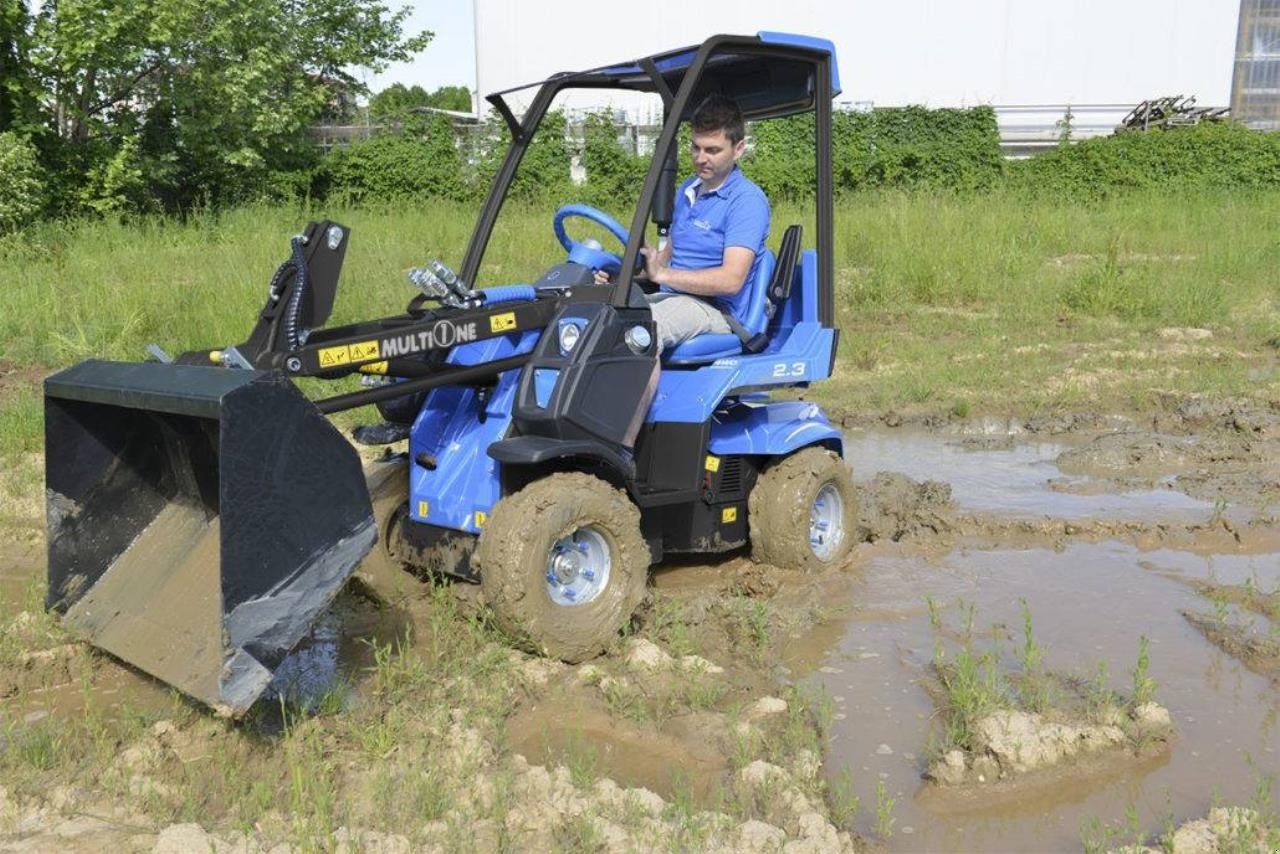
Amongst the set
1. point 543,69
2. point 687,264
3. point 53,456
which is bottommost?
point 53,456

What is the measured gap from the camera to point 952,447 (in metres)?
8.46

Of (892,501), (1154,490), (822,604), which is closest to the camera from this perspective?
(822,604)

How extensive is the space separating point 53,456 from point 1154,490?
226 inches

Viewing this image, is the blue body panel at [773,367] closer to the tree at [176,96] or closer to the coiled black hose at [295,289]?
the coiled black hose at [295,289]

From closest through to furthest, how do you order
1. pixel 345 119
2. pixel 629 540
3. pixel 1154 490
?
pixel 629 540 → pixel 1154 490 → pixel 345 119

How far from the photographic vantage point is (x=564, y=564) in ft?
15.0

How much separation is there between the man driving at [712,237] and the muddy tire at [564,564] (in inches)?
36.7

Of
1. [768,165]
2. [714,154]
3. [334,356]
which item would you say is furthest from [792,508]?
[768,165]

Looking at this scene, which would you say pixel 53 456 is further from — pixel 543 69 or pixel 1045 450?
pixel 543 69

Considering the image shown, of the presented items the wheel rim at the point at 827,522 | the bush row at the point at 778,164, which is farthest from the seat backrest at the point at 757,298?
the bush row at the point at 778,164

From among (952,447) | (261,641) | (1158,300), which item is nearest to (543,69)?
(1158,300)

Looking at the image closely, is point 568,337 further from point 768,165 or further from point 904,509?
point 768,165

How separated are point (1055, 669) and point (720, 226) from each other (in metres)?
2.23

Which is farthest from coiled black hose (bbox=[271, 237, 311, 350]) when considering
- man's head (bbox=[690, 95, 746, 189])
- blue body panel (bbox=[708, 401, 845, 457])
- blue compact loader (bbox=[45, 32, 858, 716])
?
blue body panel (bbox=[708, 401, 845, 457])
